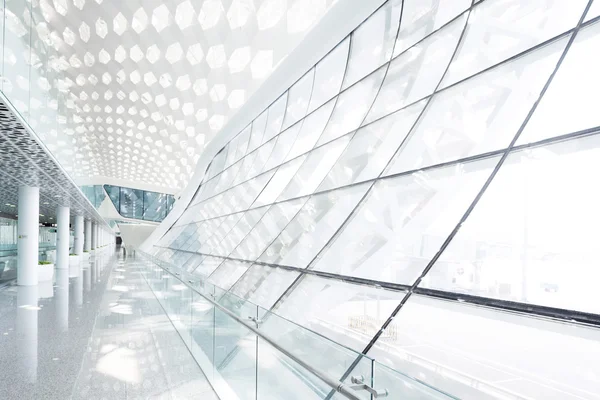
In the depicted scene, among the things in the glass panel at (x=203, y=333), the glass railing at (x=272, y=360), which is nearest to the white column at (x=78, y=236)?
the glass railing at (x=272, y=360)

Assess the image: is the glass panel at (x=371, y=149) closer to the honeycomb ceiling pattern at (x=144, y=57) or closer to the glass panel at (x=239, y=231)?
the honeycomb ceiling pattern at (x=144, y=57)

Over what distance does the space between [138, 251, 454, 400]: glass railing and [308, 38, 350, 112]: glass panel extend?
818cm

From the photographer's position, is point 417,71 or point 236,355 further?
point 417,71

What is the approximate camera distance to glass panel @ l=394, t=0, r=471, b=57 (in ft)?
30.0

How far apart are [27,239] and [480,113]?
19326mm

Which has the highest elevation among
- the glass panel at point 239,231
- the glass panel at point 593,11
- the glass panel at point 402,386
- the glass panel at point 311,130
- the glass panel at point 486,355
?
the glass panel at point 311,130

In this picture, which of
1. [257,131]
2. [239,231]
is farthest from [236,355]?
[257,131]

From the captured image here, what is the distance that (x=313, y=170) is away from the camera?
518 inches

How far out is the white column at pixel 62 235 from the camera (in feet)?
92.4

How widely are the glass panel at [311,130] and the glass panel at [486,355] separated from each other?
6056 mm

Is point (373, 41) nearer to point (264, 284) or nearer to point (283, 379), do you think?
point (264, 284)

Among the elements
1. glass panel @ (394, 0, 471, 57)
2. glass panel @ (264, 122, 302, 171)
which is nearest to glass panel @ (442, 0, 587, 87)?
glass panel @ (394, 0, 471, 57)

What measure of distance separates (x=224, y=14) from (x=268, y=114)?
19.6 feet

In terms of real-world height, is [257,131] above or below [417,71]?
above
